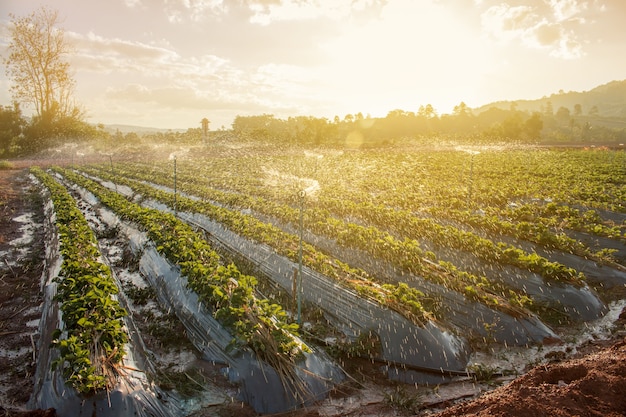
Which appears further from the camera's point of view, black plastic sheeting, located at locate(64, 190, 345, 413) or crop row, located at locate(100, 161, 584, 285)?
crop row, located at locate(100, 161, 584, 285)

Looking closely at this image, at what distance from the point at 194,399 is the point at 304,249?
17.6 feet

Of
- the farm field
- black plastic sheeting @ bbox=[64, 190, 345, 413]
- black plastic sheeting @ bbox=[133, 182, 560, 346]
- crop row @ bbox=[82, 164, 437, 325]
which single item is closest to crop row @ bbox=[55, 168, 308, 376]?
the farm field

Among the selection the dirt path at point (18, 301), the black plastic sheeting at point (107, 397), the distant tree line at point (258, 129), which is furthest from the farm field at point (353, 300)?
the distant tree line at point (258, 129)

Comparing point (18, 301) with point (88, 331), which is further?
point (18, 301)

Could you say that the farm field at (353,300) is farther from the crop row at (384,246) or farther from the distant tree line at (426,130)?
the distant tree line at (426,130)

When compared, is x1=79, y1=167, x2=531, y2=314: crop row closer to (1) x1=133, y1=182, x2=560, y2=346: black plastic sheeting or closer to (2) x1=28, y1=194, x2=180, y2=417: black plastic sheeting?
(1) x1=133, y1=182, x2=560, y2=346: black plastic sheeting

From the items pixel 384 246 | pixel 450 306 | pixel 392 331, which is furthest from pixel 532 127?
pixel 392 331

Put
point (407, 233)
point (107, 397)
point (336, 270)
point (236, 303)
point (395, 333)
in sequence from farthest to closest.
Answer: point (407, 233), point (336, 270), point (395, 333), point (236, 303), point (107, 397)

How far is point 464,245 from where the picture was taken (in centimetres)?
1061

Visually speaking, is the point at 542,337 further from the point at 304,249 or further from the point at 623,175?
the point at 623,175

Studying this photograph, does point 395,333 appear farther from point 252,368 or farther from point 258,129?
point 258,129

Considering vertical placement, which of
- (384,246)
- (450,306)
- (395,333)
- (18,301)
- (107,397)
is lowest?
(18,301)

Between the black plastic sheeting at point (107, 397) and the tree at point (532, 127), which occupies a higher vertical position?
the tree at point (532, 127)

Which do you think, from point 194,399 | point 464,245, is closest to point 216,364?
point 194,399
